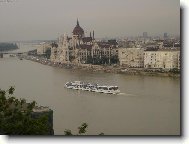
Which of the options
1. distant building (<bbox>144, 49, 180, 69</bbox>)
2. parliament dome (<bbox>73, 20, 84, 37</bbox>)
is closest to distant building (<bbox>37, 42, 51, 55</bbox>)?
parliament dome (<bbox>73, 20, 84, 37</bbox>)

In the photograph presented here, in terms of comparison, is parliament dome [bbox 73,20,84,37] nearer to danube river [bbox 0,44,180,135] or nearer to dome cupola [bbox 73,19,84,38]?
dome cupola [bbox 73,19,84,38]

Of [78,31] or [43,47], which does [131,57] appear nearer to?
[78,31]

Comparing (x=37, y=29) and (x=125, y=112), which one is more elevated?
(x=37, y=29)

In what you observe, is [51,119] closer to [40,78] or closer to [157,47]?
[40,78]

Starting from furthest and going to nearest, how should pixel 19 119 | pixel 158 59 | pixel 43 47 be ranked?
pixel 43 47, pixel 158 59, pixel 19 119

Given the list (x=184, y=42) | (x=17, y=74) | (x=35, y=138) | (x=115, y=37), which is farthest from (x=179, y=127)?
(x=17, y=74)

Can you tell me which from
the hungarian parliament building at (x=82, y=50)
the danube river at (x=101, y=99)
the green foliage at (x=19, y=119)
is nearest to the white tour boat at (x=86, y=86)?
the danube river at (x=101, y=99)

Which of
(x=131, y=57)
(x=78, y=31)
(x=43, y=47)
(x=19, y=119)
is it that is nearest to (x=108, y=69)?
(x=131, y=57)
